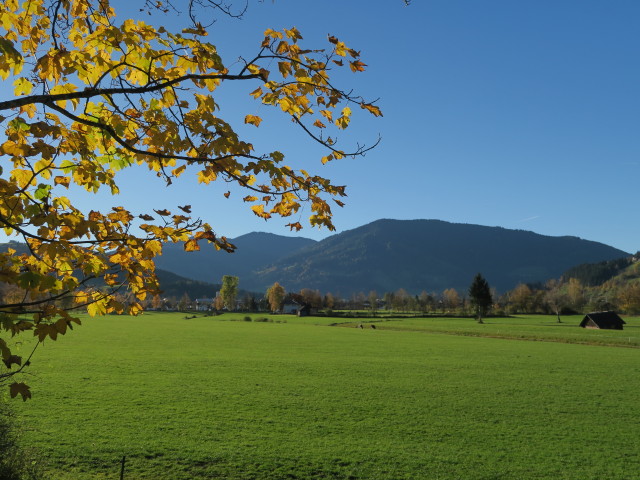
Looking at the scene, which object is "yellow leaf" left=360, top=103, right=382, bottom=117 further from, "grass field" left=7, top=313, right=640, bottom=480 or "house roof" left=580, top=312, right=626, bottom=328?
"house roof" left=580, top=312, right=626, bottom=328

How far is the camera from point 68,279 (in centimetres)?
467

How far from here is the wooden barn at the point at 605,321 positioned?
258 feet

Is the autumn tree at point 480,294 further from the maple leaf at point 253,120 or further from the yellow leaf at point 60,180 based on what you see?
the yellow leaf at point 60,180

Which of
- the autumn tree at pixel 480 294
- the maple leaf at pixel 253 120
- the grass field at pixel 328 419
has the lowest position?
the grass field at pixel 328 419

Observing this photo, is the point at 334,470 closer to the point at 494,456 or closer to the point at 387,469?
the point at 387,469

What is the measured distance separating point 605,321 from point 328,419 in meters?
80.0

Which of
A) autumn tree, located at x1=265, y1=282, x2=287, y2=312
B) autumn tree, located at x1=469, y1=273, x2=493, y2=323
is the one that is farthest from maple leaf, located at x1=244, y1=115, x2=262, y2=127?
autumn tree, located at x1=265, y1=282, x2=287, y2=312

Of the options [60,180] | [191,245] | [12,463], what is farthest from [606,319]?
[60,180]

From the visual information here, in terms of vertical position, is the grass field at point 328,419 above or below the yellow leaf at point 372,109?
below

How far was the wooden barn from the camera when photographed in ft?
258

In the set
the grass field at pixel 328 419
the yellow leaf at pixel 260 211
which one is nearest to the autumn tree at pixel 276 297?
the grass field at pixel 328 419

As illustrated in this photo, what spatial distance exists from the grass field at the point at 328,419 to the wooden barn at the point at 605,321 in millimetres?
54961

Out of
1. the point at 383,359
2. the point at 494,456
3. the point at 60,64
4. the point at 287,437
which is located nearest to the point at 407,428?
the point at 494,456

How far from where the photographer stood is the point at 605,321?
3130 inches
